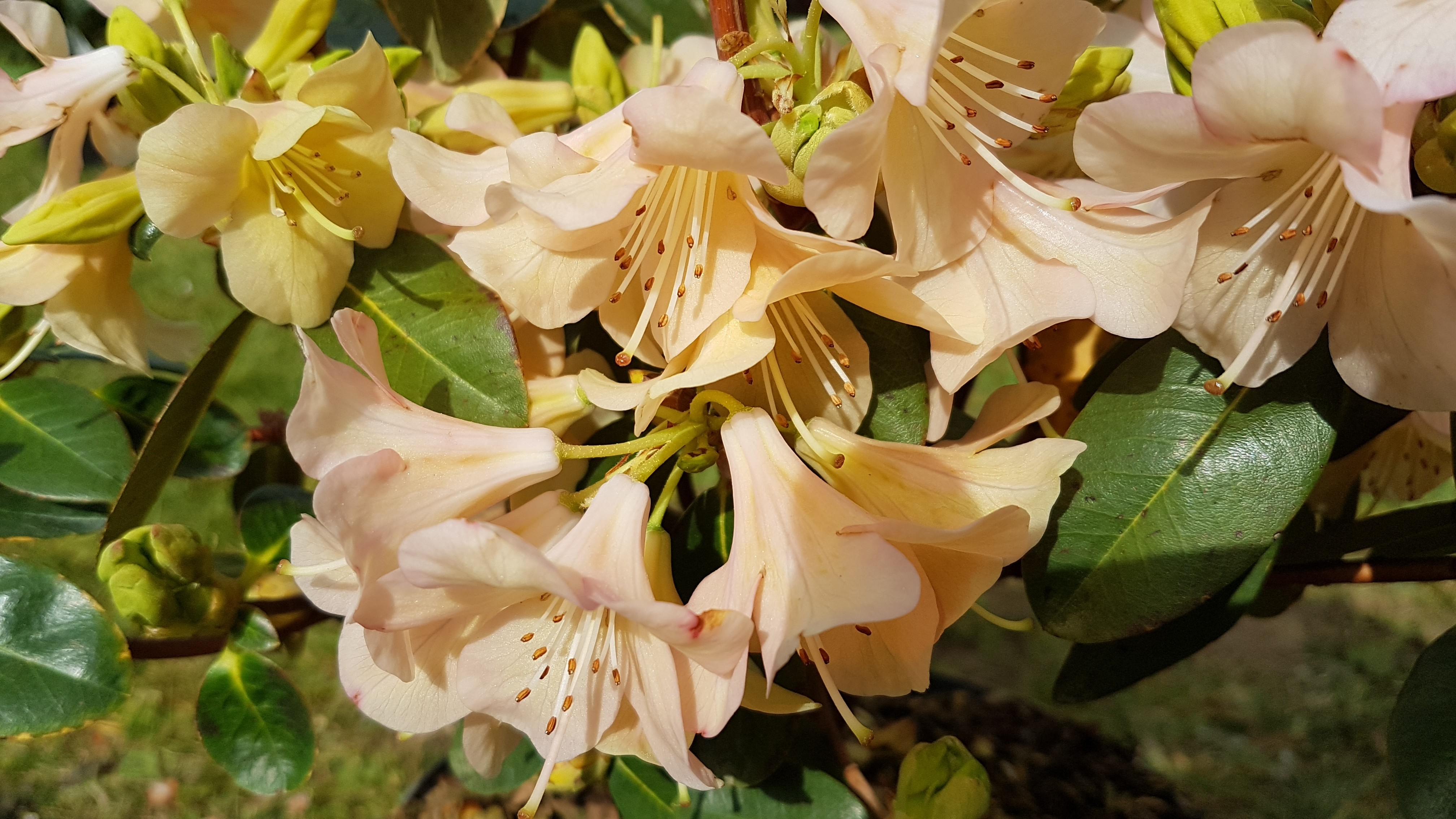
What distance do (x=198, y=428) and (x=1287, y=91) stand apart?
1038 mm

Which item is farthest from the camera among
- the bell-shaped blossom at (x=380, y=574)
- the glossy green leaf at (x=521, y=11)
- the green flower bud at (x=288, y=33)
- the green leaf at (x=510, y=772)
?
the green leaf at (x=510, y=772)

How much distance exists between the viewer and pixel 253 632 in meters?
0.89

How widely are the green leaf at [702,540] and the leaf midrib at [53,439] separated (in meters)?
0.52

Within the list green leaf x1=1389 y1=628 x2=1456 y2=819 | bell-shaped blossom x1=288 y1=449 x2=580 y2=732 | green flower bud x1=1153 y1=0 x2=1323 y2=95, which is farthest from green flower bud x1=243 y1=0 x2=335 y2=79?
green leaf x1=1389 y1=628 x2=1456 y2=819

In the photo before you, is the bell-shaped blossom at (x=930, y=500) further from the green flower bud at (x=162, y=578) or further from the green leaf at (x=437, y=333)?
the green flower bud at (x=162, y=578)

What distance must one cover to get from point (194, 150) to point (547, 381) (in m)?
0.28

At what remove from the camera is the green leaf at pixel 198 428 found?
1.03 metres

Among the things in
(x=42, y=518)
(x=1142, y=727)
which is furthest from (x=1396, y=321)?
(x=1142, y=727)

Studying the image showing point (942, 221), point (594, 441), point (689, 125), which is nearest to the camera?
point (689, 125)

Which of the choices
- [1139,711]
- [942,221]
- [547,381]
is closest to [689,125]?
[942,221]

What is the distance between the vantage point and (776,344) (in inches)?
26.5

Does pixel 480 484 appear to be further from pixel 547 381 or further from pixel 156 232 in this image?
pixel 156 232

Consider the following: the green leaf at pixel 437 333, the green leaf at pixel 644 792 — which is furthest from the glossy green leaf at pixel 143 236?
the green leaf at pixel 644 792

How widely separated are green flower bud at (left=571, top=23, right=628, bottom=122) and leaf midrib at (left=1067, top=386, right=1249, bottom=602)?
1.79ft
